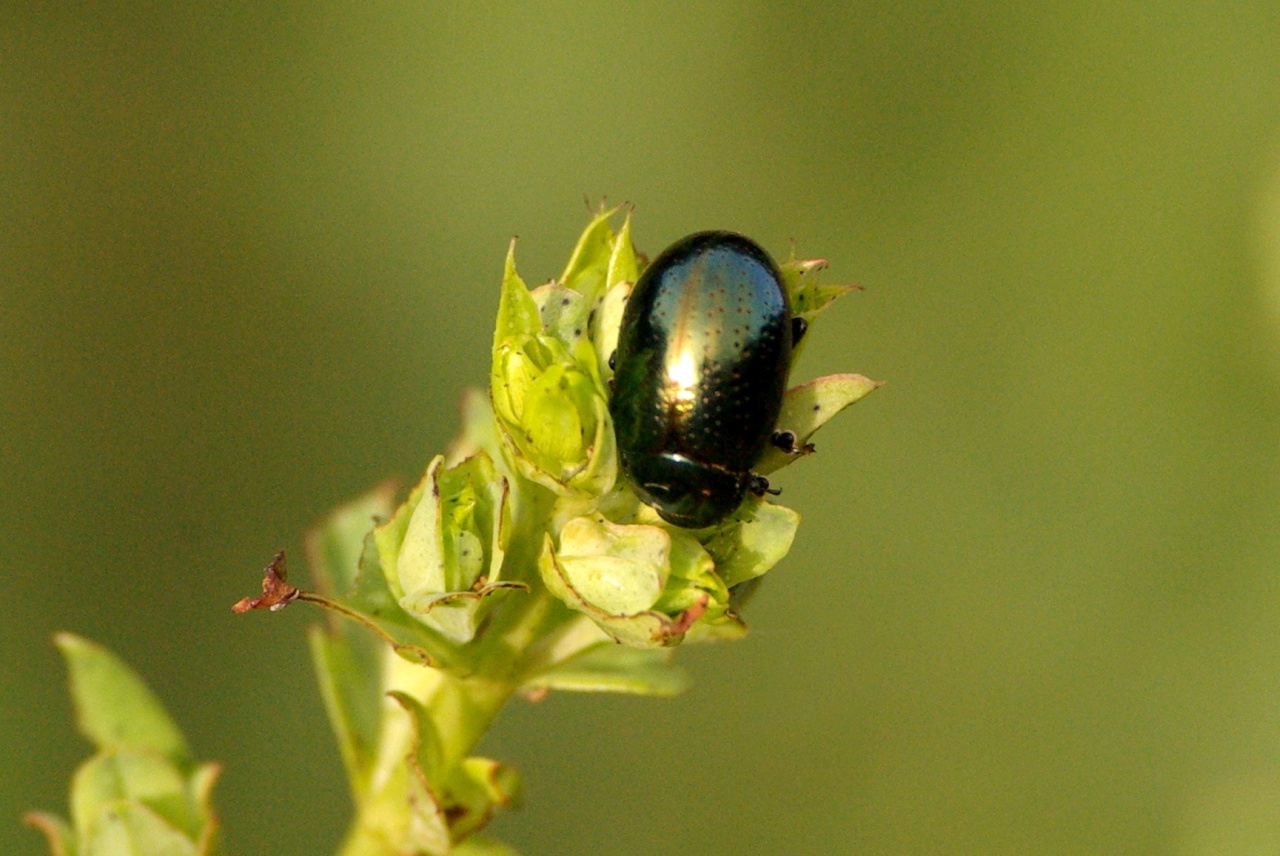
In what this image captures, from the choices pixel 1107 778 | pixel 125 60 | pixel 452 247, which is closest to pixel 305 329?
pixel 452 247

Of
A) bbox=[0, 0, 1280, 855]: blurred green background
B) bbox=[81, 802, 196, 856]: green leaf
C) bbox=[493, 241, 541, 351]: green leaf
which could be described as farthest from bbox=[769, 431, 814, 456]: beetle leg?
bbox=[0, 0, 1280, 855]: blurred green background

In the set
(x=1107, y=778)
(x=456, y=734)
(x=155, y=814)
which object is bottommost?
(x=1107, y=778)

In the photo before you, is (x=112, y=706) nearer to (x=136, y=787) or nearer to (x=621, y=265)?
(x=136, y=787)

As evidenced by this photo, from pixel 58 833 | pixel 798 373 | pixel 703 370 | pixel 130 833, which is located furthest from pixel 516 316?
pixel 798 373

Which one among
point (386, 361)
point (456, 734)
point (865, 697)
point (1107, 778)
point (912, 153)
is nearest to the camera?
point (456, 734)

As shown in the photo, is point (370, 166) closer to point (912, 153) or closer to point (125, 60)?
point (125, 60)

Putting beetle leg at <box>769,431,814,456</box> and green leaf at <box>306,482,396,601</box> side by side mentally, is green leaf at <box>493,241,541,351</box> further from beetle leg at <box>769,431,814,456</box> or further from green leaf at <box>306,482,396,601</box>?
green leaf at <box>306,482,396,601</box>
